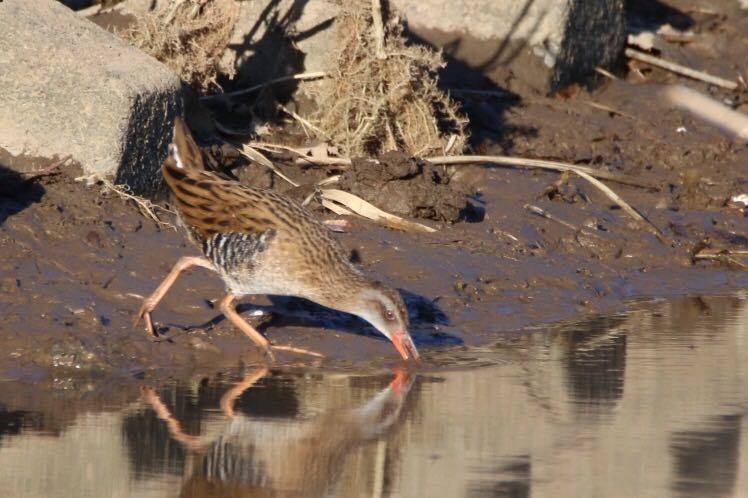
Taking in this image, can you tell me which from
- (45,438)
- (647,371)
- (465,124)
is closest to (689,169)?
(465,124)

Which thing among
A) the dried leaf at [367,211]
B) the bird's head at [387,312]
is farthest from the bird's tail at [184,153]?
the dried leaf at [367,211]

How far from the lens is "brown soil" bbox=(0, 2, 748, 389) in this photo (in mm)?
7543

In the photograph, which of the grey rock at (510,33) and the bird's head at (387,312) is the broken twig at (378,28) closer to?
→ the grey rock at (510,33)

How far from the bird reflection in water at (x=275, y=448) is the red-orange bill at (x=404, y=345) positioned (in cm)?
61

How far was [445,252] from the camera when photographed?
9367mm

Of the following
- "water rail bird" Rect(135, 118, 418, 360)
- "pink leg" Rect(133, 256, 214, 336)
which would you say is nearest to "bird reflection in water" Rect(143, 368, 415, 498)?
"water rail bird" Rect(135, 118, 418, 360)

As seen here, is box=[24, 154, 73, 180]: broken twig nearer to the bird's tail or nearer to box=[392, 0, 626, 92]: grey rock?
the bird's tail

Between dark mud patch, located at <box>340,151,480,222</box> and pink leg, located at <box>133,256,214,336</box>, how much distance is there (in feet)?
6.96

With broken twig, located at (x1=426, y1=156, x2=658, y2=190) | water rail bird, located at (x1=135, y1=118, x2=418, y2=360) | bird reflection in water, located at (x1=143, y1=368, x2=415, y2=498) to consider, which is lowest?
bird reflection in water, located at (x1=143, y1=368, x2=415, y2=498)

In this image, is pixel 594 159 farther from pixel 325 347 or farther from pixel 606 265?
pixel 325 347

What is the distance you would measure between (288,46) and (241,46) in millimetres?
361

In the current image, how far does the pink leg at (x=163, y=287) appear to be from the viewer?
7609 mm

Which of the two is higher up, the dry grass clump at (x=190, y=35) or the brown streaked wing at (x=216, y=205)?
the dry grass clump at (x=190, y=35)

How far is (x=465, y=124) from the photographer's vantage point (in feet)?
36.3
